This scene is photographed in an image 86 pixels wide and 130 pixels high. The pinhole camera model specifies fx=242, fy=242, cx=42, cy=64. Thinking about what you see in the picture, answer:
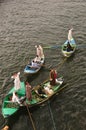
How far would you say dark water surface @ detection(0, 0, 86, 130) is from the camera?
81.0 ft

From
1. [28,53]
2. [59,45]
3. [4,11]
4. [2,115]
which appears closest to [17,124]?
[2,115]

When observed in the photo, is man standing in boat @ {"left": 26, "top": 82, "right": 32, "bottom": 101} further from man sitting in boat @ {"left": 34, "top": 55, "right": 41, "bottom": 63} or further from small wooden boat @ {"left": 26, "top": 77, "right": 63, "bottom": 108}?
man sitting in boat @ {"left": 34, "top": 55, "right": 41, "bottom": 63}

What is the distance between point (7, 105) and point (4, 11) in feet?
102

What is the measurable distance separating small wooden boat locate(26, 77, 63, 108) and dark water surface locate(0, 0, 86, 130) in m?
0.71

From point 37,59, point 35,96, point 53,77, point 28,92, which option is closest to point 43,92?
point 35,96

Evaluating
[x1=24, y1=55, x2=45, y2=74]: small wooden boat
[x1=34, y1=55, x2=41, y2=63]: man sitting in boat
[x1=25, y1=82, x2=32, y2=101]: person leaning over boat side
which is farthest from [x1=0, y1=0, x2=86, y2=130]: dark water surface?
[x1=25, y1=82, x2=32, y2=101]: person leaning over boat side

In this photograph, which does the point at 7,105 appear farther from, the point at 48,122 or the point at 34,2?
the point at 34,2

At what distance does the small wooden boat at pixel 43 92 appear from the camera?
25.8m

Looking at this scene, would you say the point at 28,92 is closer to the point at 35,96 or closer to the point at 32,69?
the point at 35,96

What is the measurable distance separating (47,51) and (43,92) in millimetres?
10390

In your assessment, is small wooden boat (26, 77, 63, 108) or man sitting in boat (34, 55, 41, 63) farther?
man sitting in boat (34, 55, 41, 63)

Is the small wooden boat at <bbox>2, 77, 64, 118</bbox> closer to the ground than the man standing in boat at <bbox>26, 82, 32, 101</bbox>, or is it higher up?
closer to the ground

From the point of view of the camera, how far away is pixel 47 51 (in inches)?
1430

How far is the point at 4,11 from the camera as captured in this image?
170ft
